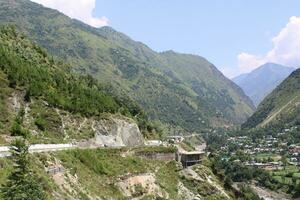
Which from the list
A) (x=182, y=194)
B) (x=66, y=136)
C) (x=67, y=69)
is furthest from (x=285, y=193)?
(x=66, y=136)

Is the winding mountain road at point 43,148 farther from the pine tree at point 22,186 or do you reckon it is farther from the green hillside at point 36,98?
the pine tree at point 22,186

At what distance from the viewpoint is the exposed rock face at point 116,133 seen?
86.5 m

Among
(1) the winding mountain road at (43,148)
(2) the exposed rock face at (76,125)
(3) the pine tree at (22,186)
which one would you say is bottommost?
(3) the pine tree at (22,186)

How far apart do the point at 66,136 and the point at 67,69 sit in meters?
47.5

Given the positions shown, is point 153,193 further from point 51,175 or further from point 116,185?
point 51,175

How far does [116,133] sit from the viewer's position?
301 ft

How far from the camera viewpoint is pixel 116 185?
66.7 metres

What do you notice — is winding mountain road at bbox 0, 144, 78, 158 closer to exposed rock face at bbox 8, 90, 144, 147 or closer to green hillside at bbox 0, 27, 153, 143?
green hillside at bbox 0, 27, 153, 143

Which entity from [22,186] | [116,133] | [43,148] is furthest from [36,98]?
[22,186]

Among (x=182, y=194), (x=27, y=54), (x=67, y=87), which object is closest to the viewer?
(x=182, y=194)

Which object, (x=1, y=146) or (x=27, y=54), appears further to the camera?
(x=27, y=54)

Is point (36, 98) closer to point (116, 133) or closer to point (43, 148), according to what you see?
point (116, 133)

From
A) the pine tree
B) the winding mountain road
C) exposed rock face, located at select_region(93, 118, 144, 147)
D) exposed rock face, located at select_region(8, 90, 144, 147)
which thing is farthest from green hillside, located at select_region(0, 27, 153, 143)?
the pine tree

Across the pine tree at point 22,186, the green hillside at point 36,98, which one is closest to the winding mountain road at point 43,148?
the green hillside at point 36,98
